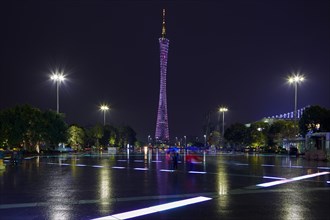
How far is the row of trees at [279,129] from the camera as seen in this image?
267ft

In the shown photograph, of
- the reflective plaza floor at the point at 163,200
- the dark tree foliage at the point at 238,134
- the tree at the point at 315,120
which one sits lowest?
the reflective plaza floor at the point at 163,200

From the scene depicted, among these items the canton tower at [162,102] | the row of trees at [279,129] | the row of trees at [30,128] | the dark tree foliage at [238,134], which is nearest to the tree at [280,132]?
the row of trees at [279,129]

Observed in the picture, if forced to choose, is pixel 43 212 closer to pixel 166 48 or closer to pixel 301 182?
pixel 301 182

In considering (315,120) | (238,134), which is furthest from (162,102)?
(315,120)

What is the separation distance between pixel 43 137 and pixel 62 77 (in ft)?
32.6

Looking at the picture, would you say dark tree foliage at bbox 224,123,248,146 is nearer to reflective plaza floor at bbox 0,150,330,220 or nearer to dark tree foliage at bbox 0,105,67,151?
dark tree foliage at bbox 0,105,67,151

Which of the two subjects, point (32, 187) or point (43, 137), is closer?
point (32, 187)

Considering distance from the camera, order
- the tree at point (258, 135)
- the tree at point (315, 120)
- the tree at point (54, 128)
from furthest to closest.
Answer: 1. the tree at point (258, 135)
2. the tree at point (315, 120)
3. the tree at point (54, 128)

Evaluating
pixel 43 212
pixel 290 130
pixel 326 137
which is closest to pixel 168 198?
pixel 43 212

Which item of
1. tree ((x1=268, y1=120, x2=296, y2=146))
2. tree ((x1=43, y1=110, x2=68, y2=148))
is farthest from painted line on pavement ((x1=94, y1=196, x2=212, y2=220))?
tree ((x1=268, y1=120, x2=296, y2=146))

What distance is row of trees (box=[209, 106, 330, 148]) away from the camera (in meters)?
81.4

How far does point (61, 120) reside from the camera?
6906 cm

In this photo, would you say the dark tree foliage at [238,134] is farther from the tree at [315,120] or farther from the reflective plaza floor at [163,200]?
the reflective plaza floor at [163,200]

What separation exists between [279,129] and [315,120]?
79.1 feet
